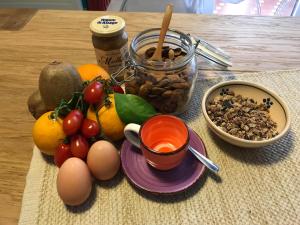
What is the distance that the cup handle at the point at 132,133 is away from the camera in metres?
0.55

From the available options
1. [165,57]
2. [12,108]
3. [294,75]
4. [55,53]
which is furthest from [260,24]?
[12,108]

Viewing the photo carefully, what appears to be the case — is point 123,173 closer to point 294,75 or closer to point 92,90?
point 92,90

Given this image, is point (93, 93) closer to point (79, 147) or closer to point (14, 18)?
point (79, 147)

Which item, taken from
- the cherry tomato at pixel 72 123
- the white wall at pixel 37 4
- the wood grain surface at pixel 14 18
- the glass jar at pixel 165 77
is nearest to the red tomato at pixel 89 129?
the cherry tomato at pixel 72 123

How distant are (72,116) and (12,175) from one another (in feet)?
0.56

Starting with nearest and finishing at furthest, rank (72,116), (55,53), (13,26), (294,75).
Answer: (72,116)
(294,75)
(55,53)
(13,26)

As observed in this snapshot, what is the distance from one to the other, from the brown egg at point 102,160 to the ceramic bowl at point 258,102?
0.19 m

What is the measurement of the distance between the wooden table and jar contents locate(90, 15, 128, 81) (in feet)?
0.52

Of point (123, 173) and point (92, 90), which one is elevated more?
point (92, 90)

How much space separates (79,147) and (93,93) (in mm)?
101

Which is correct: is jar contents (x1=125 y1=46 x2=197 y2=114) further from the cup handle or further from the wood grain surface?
the wood grain surface

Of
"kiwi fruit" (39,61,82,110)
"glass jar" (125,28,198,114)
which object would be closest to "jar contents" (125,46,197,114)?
"glass jar" (125,28,198,114)

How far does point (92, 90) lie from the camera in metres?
0.57

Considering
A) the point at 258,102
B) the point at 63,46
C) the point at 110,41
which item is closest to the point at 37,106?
the point at 110,41
